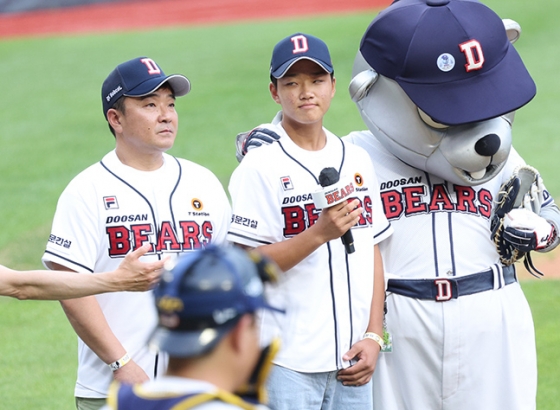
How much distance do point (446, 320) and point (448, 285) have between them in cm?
14

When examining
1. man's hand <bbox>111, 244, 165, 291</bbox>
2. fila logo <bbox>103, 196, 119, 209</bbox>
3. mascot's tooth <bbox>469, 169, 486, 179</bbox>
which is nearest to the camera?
man's hand <bbox>111, 244, 165, 291</bbox>

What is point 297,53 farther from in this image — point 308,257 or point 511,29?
point 511,29

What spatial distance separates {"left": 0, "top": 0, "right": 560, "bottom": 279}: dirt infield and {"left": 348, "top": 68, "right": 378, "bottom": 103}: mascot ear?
1550 centimetres

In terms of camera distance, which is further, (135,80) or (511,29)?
(511,29)

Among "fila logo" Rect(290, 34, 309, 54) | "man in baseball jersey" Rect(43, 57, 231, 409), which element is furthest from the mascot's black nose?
"man in baseball jersey" Rect(43, 57, 231, 409)

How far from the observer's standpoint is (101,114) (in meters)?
13.3

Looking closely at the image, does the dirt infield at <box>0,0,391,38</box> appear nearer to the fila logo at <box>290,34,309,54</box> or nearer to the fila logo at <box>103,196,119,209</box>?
the fila logo at <box>290,34,309,54</box>

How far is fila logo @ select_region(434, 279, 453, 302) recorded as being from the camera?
3.69 m

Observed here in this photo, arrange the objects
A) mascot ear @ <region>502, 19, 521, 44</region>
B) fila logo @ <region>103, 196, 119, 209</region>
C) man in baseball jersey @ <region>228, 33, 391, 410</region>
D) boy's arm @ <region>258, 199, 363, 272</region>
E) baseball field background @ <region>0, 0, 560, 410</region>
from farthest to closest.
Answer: baseball field background @ <region>0, 0, 560, 410</region> → mascot ear @ <region>502, 19, 521, 44</region> → fila logo @ <region>103, 196, 119, 209</region> → man in baseball jersey @ <region>228, 33, 391, 410</region> → boy's arm @ <region>258, 199, 363, 272</region>

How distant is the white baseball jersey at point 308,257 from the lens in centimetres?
338

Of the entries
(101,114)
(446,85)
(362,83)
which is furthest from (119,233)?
(101,114)

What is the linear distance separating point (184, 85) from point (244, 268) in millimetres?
1943

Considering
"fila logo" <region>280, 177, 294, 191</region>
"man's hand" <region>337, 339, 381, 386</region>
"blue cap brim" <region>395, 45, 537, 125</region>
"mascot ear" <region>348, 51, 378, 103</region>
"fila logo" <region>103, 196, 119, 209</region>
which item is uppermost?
"mascot ear" <region>348, 51, 378, 103</region>

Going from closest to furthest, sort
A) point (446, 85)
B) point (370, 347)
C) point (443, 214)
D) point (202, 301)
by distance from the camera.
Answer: point (202, 301), point (370, 347), point (446, 85), point (443, 214)
